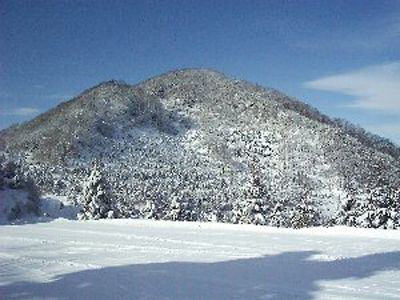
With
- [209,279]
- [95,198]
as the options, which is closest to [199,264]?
[209,279]

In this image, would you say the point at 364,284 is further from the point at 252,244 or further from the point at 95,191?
the point at 95,191

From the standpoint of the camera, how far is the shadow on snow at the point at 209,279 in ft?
32.0

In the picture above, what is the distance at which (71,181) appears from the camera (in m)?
156

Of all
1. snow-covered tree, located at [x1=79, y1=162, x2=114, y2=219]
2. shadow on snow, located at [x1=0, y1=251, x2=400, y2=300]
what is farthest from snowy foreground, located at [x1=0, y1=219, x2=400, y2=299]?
snow-covered tree, located at [x1=79, y1=162, x2=114, y2=219]

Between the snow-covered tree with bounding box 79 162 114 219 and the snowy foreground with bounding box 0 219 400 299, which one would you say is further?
the snow-covered tree with bounding box 79 162 114 219

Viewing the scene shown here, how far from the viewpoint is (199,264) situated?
515 inches

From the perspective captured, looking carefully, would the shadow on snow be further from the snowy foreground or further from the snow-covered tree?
the snow-covered tree

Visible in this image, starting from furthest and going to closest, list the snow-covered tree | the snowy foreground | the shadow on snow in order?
the snow-covered tree, the snowy foreground, the shadow on snow

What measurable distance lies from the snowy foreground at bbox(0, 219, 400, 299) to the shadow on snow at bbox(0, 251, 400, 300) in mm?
19

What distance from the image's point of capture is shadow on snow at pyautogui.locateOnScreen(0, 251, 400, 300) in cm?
974

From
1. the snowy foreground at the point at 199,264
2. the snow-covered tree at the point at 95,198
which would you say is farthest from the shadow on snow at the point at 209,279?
the snow-covered tree at the point at 95,198

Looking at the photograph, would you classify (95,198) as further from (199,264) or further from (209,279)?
(209,279)

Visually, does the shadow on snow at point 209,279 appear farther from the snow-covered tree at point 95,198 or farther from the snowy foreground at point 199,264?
the snow-covered tree at point 95,198

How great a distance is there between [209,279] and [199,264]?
75.0 inches
